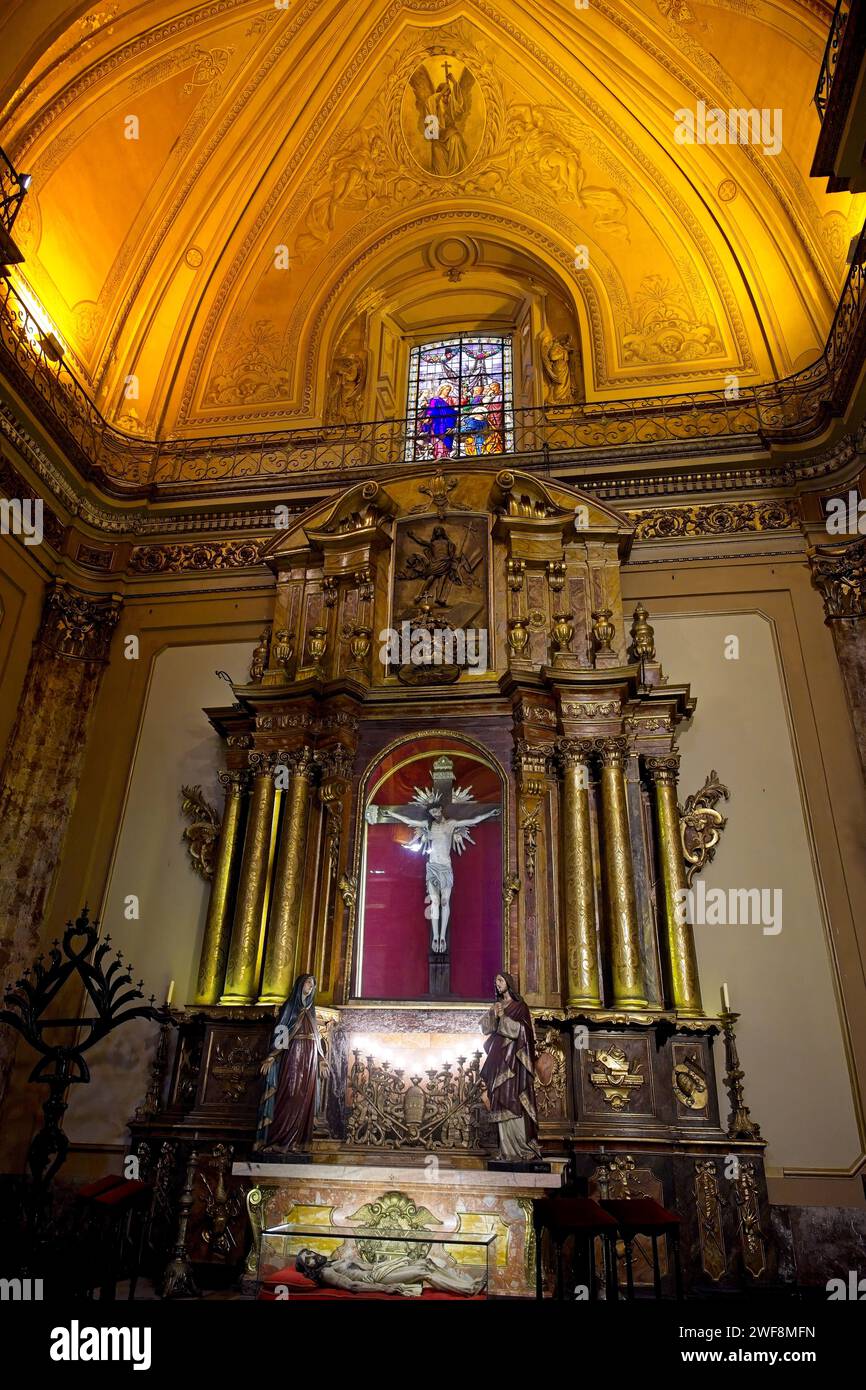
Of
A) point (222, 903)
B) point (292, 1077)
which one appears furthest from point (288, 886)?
point (292, 1077)

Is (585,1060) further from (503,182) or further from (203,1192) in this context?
(503,182)

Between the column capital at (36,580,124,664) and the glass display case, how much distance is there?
6.73 metres

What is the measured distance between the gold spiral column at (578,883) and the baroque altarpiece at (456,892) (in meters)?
0.02

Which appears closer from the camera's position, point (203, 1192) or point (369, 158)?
point (203, 1192)

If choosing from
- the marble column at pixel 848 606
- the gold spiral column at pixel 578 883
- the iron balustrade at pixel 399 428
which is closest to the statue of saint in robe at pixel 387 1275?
the gold spiral column at pixel 578 883

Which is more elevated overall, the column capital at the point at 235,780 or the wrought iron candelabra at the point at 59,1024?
the column capital at the point at 235,780

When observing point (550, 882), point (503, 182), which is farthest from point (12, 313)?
point (550, 882)

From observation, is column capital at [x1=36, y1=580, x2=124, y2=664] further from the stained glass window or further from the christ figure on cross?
the stained glass window

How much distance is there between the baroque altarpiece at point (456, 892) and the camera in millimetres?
7156

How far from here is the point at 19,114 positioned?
10328 mm

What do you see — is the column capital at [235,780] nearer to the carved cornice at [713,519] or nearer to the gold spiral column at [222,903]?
the gold spiral column at [222,903]

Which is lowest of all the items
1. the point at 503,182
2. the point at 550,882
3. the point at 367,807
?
the point at 550,882

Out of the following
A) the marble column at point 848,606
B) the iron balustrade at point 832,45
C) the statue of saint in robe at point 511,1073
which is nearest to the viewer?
the statue of saint in robe at point 511,1073
